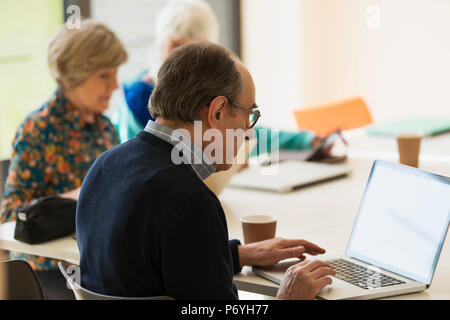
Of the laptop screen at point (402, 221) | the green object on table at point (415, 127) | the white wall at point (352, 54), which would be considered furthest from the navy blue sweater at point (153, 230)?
the white wall at point (352, 54)

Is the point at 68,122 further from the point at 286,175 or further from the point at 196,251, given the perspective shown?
the point at 196,251

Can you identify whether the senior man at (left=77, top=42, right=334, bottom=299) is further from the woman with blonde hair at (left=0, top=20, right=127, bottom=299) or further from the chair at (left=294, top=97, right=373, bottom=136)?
the chair at (left=294, top=97, right=373, bottom=136)

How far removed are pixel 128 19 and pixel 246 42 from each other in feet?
4.17

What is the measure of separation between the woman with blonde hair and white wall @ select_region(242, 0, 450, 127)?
2778 mm

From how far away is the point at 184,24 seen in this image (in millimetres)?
2760

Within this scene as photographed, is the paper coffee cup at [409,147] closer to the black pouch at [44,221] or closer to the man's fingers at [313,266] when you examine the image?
the man's fingers at [313,266]

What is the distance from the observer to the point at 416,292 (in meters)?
1.37

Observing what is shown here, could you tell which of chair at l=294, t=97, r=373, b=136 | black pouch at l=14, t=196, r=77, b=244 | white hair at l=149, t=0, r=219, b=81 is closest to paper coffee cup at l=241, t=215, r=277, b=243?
black pouch at l=14, t=196, r=77, b=244

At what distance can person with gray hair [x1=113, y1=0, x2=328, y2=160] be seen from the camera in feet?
8.61

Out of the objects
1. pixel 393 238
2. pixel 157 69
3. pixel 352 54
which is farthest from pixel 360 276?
pixel 352 54

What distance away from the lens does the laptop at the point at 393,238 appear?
135cm
